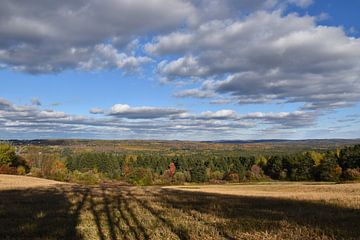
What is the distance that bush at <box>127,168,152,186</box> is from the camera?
127750mm

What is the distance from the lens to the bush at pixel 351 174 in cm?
11294

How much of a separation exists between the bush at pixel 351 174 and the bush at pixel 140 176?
63731 mm

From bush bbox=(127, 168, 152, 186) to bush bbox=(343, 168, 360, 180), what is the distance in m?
63.7

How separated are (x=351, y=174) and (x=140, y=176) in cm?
7065

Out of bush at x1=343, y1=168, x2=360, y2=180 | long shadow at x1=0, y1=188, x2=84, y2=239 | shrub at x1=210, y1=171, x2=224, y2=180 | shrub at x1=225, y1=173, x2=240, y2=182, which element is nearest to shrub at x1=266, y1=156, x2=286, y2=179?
Answer: shrub at x1=225, y1=173, x2=240, y2=182

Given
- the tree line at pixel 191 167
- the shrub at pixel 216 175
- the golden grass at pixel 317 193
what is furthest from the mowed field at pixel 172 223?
the shrub at pixel 216 175

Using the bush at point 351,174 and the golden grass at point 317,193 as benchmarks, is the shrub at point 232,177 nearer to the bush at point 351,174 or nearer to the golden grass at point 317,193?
the bush at point 351,174

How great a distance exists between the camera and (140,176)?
137 m

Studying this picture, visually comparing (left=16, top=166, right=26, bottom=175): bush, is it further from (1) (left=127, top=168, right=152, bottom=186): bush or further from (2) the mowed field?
(2) the mowed field

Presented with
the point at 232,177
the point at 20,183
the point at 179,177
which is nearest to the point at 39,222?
the point at 20,183

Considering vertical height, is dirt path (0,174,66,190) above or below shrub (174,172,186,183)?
above

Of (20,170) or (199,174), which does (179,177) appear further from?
(20,170)

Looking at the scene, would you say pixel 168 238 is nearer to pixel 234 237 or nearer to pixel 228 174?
pixel 234 237

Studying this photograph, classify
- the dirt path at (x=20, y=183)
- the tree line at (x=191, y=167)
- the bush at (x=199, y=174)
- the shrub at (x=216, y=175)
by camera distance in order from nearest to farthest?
the dirt path at (x=20, y=183) → the tree line at (x=191, y=167) → the bush at (x=199, y=174) → the shrub at (x=216, y=175)
